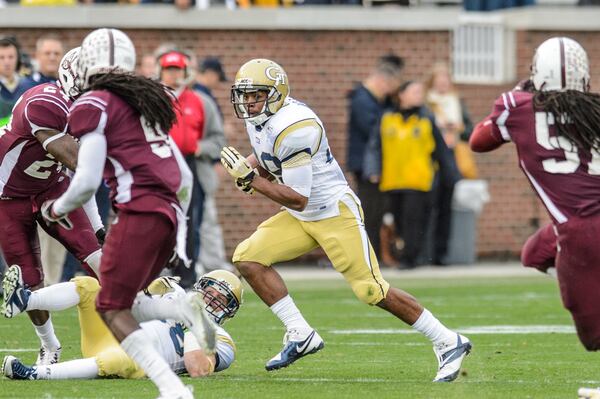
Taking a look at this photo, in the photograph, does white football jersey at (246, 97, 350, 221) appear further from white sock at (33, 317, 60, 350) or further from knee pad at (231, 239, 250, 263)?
white sock at (33, 317, 60, 350)

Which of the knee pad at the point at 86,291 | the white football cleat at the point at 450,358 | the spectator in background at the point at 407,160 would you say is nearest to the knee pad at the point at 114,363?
the knee pad at the point at 86,291

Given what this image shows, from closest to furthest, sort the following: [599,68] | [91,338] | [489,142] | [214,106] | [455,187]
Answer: [489,142] → [91,338] → [214,106] → [455,187] → [599,68]

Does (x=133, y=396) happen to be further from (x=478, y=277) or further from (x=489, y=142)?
(x=478, y=277)

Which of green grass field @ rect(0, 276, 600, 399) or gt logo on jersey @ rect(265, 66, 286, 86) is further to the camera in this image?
gt logo on jersey @ rect(265, 66, 286, 86)

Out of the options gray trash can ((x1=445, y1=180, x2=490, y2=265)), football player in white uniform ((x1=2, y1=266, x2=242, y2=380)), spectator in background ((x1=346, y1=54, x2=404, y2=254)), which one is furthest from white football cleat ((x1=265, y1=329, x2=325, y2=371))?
gray trash can ((x1=445, y1=180, x2=490, y2=265))

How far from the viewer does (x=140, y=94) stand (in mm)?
6457

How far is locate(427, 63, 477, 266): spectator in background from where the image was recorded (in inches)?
611

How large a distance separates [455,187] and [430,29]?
2047 mm

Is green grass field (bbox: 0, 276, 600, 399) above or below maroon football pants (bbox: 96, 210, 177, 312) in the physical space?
below

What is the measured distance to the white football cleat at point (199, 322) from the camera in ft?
21.1

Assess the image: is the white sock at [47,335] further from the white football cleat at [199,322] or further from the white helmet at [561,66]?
the white helmet at [561,66]

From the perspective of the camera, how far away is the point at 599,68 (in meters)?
17.4

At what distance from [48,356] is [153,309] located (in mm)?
1490

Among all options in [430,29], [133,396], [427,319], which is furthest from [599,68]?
[133,396]
